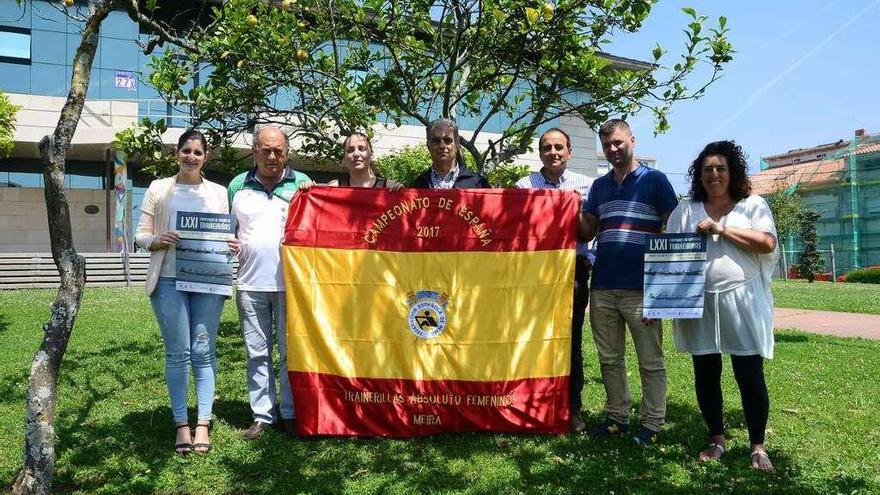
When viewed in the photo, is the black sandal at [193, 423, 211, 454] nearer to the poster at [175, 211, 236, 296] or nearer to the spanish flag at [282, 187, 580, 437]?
the spanish flag at [282, 187, 580, 437]

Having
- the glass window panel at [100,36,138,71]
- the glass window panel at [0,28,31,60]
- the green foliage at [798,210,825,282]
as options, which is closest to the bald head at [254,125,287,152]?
the glass window panel at [100,36,138,71]

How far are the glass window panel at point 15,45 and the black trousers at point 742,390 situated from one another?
27015 millimetres

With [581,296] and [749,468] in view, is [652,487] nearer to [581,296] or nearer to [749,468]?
[749,468]

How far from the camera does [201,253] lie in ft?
14.2

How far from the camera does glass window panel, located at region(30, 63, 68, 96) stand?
80.0ft

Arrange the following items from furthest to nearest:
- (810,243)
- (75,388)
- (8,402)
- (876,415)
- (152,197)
A: (810,243) → (75,388) → (8,402) → (876,415) → (152,197)

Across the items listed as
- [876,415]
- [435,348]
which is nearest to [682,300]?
[435,348]

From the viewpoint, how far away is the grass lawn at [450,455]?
3906 mm

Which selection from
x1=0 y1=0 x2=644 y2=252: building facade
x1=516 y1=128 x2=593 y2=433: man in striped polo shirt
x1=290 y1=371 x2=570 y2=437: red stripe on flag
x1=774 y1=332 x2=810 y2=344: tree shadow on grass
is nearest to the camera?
x1=290 y1=371 x2=570 y2=437: red stripe on flag

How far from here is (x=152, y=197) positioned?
4422mm

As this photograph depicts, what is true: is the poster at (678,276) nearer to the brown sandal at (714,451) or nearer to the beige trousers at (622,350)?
the beige trousers at (622,350)

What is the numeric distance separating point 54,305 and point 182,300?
2.76 ft

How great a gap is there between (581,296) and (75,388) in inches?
183

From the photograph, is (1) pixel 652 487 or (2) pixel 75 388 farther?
(2) pixel 75 388
